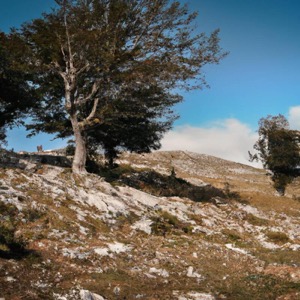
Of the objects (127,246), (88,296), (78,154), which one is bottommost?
(88,296)

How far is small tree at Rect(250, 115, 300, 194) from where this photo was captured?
54.2 m

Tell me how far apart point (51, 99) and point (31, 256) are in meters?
23.8

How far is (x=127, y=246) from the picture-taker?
1252 cm

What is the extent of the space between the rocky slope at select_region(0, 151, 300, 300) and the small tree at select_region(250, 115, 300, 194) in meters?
34.6

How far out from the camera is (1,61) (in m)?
26.4

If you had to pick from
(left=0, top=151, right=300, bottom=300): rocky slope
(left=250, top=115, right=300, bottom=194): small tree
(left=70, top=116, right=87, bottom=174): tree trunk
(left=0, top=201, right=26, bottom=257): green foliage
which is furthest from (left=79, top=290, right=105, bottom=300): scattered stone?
(left=250, top=115, right=300, bottom=194): small tree

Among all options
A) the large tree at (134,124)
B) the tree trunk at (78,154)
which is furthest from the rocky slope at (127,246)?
the large tree at (134,124)

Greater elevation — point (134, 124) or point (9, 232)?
point (134, 124)

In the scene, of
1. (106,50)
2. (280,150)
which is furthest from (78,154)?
(280,150)

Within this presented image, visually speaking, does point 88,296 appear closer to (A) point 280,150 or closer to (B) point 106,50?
(B) point 106,50

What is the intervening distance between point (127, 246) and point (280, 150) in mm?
48569

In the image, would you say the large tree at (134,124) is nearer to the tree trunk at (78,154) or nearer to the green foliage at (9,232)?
the tree trunk at (78,154)

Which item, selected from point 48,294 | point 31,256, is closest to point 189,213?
point 31,256

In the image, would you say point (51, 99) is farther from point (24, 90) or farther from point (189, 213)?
point (189, 213)
